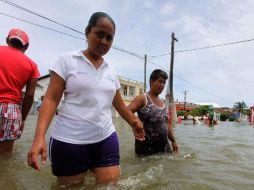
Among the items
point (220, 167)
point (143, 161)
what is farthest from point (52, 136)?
point (220, 167)

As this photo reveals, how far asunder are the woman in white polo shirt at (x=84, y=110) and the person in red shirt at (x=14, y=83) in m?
1.16

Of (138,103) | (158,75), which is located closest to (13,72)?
(138,103)

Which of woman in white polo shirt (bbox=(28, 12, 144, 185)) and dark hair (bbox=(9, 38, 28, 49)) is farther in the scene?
dark hair (bbox=(9, 38, 28, 49))

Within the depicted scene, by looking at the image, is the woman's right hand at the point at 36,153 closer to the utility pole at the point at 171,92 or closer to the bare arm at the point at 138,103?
the bare arm at the point at 138,103

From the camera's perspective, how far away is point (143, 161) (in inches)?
214

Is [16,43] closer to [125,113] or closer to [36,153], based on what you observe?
[125,113]

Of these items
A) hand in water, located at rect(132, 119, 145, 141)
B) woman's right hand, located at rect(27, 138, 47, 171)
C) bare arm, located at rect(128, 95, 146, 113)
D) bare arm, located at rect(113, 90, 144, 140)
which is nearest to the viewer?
woman's right hand, located at rect(27, 138, 47, 171)

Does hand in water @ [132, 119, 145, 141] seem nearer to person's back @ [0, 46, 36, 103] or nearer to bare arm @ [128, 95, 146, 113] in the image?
person's back @ [0, 46, 36, 103]

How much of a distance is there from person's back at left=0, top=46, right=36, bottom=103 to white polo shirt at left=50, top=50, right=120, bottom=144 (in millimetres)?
1181

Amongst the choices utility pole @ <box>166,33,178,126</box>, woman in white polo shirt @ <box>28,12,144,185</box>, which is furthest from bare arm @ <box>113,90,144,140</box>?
utility pole @ <box>166,33,178,126</box>

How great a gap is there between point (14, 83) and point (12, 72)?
12cm

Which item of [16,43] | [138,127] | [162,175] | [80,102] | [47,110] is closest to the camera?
[47,110]

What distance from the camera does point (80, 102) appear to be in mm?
2900

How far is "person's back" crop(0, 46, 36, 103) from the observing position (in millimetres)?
3891
